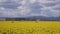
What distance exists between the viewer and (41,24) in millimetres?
2756

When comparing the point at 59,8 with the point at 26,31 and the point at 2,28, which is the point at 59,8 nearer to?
the point at 26,31

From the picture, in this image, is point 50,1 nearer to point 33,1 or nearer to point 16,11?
point 33,1

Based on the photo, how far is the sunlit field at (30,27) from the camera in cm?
274

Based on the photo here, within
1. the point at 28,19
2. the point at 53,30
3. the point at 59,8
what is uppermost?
the point at 59,8

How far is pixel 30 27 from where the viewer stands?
2762mm

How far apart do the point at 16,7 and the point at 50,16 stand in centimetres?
65

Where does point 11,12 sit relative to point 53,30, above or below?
above

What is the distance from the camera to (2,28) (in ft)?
9.11

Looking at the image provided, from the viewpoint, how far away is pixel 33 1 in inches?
110

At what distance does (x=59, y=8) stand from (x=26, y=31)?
0.73 m

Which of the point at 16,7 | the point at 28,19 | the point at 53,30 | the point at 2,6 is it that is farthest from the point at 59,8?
the point at 2,6

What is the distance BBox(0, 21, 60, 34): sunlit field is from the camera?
2738mm

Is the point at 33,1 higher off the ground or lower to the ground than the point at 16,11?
higher

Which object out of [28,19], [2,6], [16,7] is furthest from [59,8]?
[2,6]
